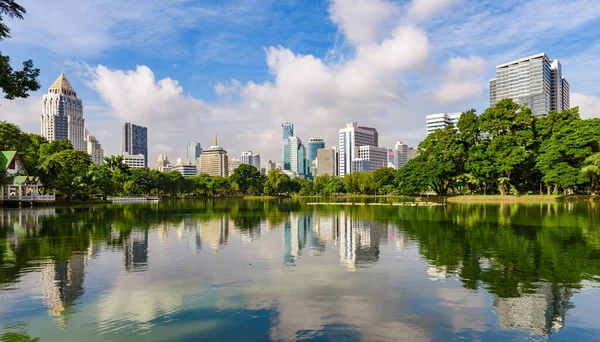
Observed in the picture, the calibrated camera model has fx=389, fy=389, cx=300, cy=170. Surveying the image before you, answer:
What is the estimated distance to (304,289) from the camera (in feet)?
38.4

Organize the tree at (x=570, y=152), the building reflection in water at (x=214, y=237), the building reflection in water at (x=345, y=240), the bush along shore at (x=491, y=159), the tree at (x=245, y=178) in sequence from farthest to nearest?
the tree at (x=245, y=178), the bush along shore at (x=491, y=159), the tree at (x=570, y=152), the building reflection in water at (x=214, y=237), the building reflection in water at (x=345, y=240)

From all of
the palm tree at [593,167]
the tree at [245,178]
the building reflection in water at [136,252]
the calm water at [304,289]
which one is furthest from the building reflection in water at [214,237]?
the tree at [245,178]

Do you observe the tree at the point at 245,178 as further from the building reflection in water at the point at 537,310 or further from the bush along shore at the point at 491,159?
the building reflection in water at the point at 537,310

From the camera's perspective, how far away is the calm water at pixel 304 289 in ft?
28.1

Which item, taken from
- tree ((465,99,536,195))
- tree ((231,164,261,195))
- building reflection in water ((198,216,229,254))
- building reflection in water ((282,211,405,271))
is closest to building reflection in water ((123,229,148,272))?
building reflection in water ((198,216,229,254))

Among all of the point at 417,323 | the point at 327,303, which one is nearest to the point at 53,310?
the point at 327,303

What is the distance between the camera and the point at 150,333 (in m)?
8.44

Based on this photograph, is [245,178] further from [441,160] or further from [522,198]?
[522,198]

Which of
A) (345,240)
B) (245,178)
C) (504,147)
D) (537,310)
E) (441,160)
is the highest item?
(504,147)

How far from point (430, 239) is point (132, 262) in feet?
49.6

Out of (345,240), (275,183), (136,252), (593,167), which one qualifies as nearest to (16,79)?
(136,252)

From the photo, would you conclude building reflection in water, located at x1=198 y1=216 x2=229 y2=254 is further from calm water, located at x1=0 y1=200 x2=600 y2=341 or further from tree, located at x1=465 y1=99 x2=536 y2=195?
tree, located at x1=465 y1=99 x2=536 y2=195

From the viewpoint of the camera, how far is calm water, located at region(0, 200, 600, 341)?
858 cm

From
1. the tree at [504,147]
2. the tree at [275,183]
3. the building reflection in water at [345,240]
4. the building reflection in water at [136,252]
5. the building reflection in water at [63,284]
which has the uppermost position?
the tree at [504,147]
